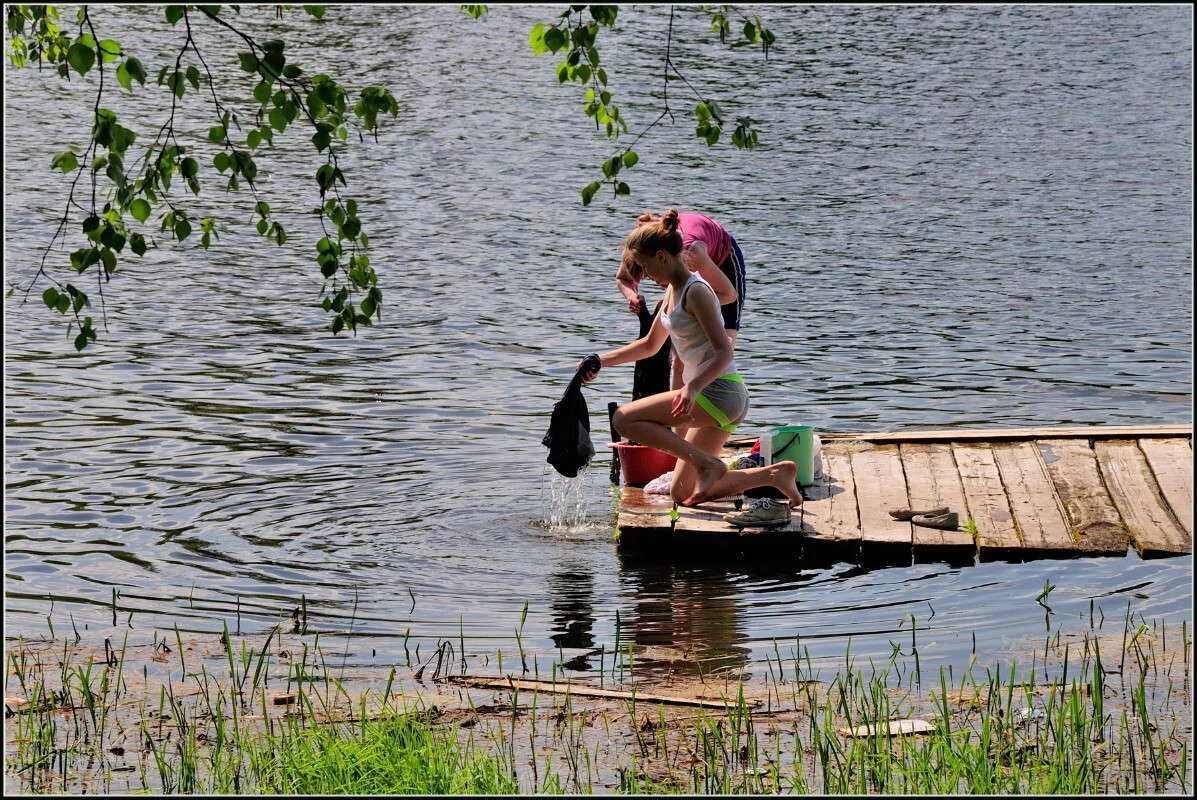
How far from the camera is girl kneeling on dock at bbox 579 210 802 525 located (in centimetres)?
818

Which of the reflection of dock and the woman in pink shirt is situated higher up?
the woman in pink shirt

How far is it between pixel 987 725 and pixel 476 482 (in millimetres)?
5681

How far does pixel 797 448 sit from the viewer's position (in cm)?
898

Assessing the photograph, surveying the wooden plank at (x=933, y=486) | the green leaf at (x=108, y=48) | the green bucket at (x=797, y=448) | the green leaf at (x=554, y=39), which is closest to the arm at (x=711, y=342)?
the green bucket at (x=797, y=448)

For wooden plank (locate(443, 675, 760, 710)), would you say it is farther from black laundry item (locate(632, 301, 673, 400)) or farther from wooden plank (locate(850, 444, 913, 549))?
black laundry item (locate(632, 301, 673, 400))

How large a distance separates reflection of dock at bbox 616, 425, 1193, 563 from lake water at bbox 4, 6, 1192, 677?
196 mm

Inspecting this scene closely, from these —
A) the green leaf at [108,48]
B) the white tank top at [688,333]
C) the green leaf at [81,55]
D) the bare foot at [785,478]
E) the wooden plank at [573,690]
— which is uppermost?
the white tank top at [688,333]

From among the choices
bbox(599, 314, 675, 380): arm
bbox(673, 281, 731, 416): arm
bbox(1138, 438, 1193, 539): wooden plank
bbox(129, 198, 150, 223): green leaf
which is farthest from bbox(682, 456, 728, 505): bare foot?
bbox(129, 198, 150, 223): green leaf

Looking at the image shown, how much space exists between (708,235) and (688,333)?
845 millimetres

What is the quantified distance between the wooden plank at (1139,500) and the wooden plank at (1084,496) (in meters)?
0.06

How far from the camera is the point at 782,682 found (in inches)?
249

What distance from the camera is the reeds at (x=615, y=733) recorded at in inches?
197

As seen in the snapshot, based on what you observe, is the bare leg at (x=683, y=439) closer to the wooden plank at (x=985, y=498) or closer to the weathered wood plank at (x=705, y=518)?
the weathered wood plank at (x=705, y=518)

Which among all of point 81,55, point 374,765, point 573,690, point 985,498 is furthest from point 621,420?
point 81,55
